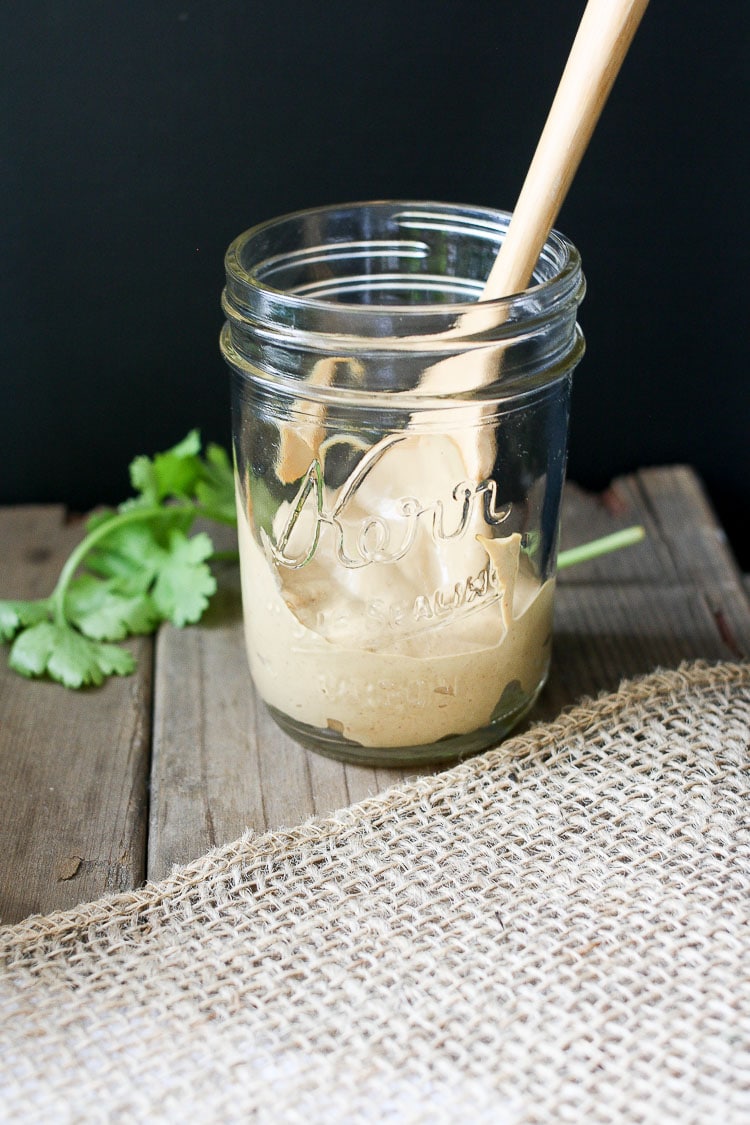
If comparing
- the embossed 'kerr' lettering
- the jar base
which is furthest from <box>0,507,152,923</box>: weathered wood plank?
the embossed 'kerr' lettering

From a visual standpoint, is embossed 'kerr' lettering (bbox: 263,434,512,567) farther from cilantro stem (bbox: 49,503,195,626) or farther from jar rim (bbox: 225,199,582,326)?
cilantro stem (bbox: 49,503,195,626)

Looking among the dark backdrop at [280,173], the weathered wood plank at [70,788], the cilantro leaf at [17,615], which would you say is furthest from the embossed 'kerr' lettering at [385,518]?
the dark backdrop at [280,173]

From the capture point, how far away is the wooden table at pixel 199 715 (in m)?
0.88

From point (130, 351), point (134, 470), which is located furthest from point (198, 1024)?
point (130, 351)

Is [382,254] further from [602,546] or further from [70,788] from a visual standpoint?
[70,788]

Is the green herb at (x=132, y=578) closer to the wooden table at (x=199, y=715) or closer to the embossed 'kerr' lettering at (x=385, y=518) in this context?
the wooden table at (x=199, y=715)

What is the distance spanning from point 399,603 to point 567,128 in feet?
1.15

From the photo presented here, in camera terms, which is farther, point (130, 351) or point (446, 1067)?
point (130, 351)

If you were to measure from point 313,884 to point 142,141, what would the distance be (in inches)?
31.4

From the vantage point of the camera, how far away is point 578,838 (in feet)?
2.74

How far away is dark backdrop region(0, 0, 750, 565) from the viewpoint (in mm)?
1175

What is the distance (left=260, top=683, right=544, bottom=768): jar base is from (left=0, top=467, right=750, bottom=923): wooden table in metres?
0.01

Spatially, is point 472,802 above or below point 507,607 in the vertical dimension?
below

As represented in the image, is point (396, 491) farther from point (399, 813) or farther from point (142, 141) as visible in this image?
point (142, 141)
